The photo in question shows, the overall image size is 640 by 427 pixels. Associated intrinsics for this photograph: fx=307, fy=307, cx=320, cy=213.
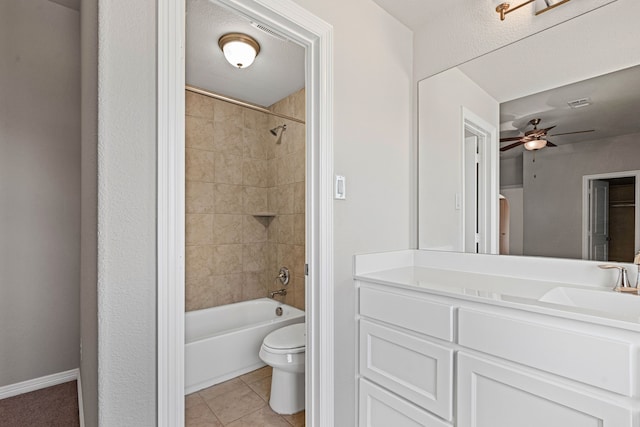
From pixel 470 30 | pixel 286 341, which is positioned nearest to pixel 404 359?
pixel 286 341

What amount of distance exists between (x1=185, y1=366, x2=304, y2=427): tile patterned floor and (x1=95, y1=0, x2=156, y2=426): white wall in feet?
3.55

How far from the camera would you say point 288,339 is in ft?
6.77

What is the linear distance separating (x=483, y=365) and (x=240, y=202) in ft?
8.28

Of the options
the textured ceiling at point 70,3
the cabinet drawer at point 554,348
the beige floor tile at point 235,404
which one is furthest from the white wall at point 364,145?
the textured ceiling at point 70,3

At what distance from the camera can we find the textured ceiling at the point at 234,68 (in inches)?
71.9

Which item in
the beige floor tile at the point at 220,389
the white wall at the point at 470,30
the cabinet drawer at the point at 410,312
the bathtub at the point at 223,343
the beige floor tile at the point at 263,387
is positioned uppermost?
the white wall at the point at 470,30

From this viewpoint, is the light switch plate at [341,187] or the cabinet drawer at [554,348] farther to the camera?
the light switch plate at [341,187]

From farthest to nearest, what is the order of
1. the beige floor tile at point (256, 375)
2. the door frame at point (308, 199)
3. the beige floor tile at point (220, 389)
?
1. the beige floor tile at point (256, 375)
2. the beige floor tile at point (220, 389)
3. the door frame at point (308, 199)

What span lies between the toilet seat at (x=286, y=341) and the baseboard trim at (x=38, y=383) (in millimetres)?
1422

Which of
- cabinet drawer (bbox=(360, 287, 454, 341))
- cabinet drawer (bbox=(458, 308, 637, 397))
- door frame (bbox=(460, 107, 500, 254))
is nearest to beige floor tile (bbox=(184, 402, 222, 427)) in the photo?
cabinet drawer (bbox=(360, 287, 454, 341))

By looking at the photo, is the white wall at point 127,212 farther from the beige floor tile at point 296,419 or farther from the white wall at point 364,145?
the beige floor tile at point 296,419

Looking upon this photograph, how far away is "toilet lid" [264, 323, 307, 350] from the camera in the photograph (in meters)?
1.93

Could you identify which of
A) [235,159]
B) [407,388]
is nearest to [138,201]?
[407,388]

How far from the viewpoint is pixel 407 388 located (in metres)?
1.32
